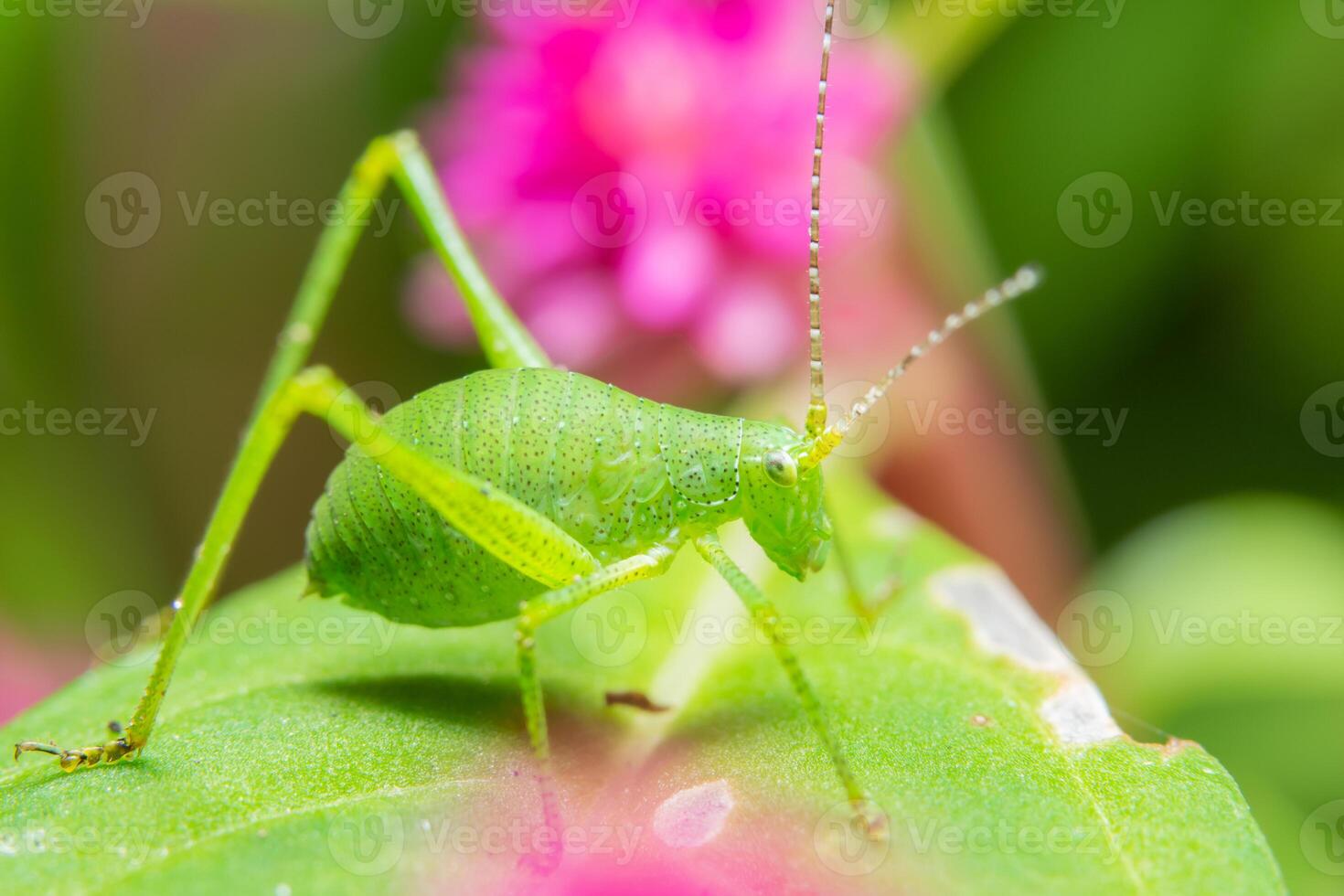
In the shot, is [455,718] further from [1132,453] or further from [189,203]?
[189,203]

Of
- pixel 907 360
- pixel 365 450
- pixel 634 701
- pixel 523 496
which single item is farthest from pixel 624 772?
pixel 907 360

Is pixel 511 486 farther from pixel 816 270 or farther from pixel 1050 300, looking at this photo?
pixel 1050 300

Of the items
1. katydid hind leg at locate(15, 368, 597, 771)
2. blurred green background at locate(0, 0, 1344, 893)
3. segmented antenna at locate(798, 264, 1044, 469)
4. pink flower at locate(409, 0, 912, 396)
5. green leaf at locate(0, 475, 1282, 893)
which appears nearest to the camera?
green leaf at locate(0, 475, 1282, 893)

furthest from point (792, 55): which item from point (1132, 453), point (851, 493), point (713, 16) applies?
point (1132, 453)

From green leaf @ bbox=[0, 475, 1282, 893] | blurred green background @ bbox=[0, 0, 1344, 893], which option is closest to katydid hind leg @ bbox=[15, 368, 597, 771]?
green leaf @ bbox=[0, 475, 1282, 893]

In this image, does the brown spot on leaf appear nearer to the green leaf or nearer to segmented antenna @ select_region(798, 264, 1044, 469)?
the green leaf

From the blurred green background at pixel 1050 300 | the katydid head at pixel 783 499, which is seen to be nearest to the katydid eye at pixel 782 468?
the katydid head at pixel 783 499
